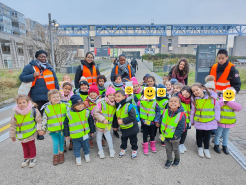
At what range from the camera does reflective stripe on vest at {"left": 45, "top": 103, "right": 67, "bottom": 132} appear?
2979mm

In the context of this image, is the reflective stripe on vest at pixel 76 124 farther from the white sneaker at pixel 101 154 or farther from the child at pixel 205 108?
the child at pixel 205 108

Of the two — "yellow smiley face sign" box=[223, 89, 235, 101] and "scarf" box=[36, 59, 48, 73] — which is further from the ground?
"scarf" box=[36, 59, 48, 73]

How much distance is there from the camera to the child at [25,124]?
276 cm

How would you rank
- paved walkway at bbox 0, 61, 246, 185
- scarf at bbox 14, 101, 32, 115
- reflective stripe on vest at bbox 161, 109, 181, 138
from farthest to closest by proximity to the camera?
reflective stripe on vest at bbox 161, 109, 181, 138 < scarf at bbox 14, 101, 32, 115 < paved walkway at bbox 0, 61, 246, 185

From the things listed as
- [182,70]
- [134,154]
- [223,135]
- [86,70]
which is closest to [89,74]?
[86,70]

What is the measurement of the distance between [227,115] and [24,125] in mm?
3909

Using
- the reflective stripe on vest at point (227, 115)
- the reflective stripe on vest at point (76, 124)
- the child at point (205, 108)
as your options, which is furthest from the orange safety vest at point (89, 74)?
the reflective stripe on vest at point (227, 115)

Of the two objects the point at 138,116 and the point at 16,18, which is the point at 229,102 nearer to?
the point at 138,116

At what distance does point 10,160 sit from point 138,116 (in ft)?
8.97

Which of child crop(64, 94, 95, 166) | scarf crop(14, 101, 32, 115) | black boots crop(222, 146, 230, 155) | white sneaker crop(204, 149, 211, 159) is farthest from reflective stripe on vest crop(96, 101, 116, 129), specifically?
black boots crop(222, 146, 230, 155)

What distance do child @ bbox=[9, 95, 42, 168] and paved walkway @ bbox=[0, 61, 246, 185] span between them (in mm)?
303

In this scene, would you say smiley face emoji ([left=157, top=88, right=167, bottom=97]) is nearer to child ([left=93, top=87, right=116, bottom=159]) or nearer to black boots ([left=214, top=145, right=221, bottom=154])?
child ([left=93, top=87, right=116, bottom=159])

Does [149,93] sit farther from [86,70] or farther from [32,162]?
[32,162]

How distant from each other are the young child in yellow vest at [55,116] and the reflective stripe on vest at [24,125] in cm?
23
